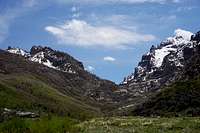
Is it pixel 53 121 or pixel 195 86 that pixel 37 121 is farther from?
pixel 195 86

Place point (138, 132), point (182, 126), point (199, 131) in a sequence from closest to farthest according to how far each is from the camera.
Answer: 1. point (199, 131)
2. point (138, 132)
3. point (182, 126)

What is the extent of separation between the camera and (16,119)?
27.3m

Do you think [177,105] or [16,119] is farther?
[177,105]

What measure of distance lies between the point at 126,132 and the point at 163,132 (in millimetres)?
3306

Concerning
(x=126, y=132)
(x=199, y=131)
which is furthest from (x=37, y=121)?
(x=199, y=131)

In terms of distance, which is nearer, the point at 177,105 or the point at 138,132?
the point at 138,132

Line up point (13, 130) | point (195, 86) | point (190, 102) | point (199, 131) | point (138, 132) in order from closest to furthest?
point (13, 130) < point (199, 131) < point (138, 132) < point (190, 102) < point (195, 86)

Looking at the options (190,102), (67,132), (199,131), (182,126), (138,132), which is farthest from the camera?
(190,102)

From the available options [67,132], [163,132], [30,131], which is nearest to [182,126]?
[163,132]

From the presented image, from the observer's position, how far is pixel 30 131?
26500mm

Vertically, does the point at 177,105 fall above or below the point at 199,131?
above

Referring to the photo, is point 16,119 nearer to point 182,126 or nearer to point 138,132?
point 138,132

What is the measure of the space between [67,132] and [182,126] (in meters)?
12.8

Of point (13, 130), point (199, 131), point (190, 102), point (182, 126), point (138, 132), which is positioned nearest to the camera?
point (13, 130)
